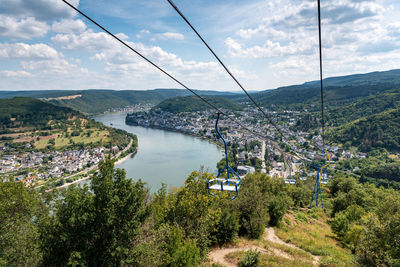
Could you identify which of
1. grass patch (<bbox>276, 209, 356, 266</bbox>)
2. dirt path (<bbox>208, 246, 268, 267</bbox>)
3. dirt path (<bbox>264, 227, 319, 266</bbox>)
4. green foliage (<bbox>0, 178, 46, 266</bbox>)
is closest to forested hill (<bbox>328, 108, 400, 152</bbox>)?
grass patch (<bbox>276, 209, 356, 266</bbox>)

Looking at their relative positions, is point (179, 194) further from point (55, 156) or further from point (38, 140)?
point (38, 140)

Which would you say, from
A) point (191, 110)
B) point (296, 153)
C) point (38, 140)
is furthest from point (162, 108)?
point (296, 153)

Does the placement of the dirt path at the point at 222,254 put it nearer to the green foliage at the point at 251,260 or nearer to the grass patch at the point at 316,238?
the green foliage at the point at 251,260

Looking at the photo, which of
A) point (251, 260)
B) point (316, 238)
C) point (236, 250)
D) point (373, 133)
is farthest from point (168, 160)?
point (373, 133)

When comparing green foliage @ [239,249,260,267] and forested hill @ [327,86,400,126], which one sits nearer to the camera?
green foliage @ [239,249,260,267]

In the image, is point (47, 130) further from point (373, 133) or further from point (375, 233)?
point (373, 133)

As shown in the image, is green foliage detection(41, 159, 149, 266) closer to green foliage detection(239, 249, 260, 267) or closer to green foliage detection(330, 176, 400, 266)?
green foliage detection(239, 249, 260, 267)
